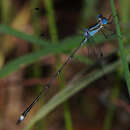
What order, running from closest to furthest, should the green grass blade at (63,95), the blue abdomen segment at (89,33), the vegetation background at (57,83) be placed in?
the green grass blade at (63,95) < the blue abdomen segment at (89,33) < the vegetation background at (57,83)

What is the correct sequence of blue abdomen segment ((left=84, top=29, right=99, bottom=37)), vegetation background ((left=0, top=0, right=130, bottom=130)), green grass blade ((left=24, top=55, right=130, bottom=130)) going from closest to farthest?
1. green grass blade ((left=24, top=55, right=130, bottom=130))
2. blue abdomen segment ((left=84, top=29, right=99, bottom=37))
3. vegetation background ((left=0, top=0, right=130, bottom=130))

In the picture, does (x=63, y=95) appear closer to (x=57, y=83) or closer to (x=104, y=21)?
(x=104, y=21)

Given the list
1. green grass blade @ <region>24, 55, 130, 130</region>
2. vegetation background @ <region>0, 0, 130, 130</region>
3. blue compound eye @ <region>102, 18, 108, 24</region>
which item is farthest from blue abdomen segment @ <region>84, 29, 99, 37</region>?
vegetation background @ <region>0, 0, 130, 130</region>

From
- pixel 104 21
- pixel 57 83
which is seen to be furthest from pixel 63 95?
pixel 57 83

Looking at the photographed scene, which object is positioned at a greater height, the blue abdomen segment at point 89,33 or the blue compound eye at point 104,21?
the blue compound eye at point 104,21

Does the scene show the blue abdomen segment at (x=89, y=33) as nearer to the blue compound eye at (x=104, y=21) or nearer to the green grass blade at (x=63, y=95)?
the blue compound eye at (x=104, y=21)

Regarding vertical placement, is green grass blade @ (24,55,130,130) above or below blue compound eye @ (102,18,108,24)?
below

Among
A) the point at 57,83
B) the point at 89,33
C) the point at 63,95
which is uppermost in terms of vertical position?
the point at 89,33

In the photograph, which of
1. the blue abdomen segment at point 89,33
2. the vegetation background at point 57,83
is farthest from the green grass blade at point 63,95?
the vegetation background at point 57,83

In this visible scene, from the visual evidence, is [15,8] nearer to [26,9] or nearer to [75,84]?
[26,9]

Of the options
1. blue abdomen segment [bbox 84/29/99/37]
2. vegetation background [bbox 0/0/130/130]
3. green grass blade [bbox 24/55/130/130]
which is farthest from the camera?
vegetation background [bbox 0/0/130/130]

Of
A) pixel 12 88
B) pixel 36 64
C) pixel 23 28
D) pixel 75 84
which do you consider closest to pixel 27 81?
pixel 36 64

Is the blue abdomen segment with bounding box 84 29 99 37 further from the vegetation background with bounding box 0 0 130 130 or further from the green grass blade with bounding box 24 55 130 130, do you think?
the vegetation background with bounding box 0 0 130 130
